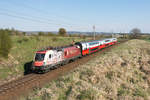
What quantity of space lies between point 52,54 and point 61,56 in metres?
2.14

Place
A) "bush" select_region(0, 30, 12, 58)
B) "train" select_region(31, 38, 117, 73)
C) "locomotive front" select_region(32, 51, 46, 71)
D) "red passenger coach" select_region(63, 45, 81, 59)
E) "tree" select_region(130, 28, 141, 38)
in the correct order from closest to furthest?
1. "locomotive front" select_region(32, 51, 46, 71)
2. "train" select_region(31, 38, 117, 73)
3. "bush" select_region(0, 30, 12, 58)
4. "red passenger coach" select_region(63, 45, 81, 59)
5. "tree" select_region(130, 28, 141, 38)

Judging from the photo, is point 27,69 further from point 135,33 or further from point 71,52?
point 135,33

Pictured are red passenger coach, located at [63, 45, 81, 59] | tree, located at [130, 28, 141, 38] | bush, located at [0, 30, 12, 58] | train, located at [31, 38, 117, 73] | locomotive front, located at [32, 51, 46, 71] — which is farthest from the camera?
tree, located at [130, 28, 141, 38]

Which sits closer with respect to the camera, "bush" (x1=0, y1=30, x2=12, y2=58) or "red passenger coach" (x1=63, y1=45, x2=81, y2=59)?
"bush" (x1=0, y1=30, x2=12, y2=58)

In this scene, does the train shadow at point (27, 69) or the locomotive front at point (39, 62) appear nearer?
the locomotive front at point (39, 62)

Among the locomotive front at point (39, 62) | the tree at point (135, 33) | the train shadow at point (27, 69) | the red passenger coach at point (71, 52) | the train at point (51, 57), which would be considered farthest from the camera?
the tree at point (135, 33)

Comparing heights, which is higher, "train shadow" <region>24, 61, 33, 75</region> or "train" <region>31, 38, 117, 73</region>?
"train" <region>31, 38, 117, 73</region>

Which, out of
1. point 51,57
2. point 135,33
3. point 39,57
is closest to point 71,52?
point 51,57

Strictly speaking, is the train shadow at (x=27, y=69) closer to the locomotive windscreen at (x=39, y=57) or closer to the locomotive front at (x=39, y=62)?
the locomotive front at (x=39, y=62)

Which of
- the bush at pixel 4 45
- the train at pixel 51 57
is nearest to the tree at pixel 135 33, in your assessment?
the train at pixel 51 57

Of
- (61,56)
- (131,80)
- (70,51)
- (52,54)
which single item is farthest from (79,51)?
(131,80)

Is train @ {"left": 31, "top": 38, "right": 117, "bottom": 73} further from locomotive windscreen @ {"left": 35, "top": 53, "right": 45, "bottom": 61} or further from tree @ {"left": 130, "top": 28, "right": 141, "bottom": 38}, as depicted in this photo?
tree @ {"left": 130, "top": 28, "right": 141, "bottom": 38}

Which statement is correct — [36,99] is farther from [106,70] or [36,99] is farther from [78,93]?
[106,70]

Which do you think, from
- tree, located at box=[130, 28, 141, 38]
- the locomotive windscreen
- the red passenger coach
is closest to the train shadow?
the locomotive windscreen
